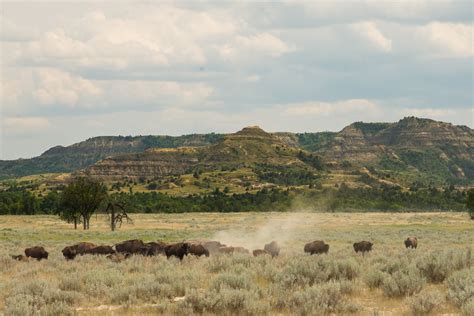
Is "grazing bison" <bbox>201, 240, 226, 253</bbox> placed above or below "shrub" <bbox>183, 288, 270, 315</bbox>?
below

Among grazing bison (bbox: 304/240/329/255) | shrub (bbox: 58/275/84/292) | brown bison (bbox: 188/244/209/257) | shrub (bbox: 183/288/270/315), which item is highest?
shrub (bbox: 183/288/270/315)

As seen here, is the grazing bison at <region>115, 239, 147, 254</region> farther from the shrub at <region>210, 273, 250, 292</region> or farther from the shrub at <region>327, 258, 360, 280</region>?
the shrub at <region>210, 273, 250, 292</region>

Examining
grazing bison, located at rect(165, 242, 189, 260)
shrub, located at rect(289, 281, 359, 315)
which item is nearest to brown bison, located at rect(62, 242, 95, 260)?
grazing bison, located at rect(165, 242, 189, 260)

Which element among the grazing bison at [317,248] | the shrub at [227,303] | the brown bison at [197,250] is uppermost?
the shrub at [227,303]

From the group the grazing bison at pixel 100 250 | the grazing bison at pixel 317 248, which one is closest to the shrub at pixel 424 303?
the grazing bison at pixel 317 248

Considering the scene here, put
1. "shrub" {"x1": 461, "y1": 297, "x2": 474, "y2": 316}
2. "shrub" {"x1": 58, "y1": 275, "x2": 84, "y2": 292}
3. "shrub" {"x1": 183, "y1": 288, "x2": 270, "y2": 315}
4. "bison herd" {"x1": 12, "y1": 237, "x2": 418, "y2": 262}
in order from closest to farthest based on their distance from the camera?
"shrub" {"x1": 461, "y1": 297, "x2": 474, "y2": 316}, "shrub" {"x1": 183, "y1": 288, "x2": 270, "y2": 315}, "shrub" {"x1": 58, "y1": 275, "x2": 84, "y2": 292}, "bison herd" {"x1": 12, "y1": 237, "x2": 418, "y2": 262}

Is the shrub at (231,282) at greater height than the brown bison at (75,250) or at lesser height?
greater

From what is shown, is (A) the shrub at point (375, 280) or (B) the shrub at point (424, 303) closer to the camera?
(B) the shrub at point (424, 303)

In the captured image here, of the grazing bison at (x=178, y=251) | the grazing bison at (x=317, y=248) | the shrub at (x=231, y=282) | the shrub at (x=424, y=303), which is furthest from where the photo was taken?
the grazing bison at (x=317, y=248)

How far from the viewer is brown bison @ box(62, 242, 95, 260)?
91.5ft

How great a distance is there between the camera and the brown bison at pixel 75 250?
27891 millimetres

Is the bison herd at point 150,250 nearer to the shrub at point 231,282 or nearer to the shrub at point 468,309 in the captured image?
the shrub at point 231,282

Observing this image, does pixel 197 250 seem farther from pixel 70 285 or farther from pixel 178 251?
pixel 70 285

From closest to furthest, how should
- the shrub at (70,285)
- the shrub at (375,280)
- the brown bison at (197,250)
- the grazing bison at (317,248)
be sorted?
the shrub at (375,280), the shrub at (70,285), the brown bison at (197,250), the grazing bison at (317,248)
